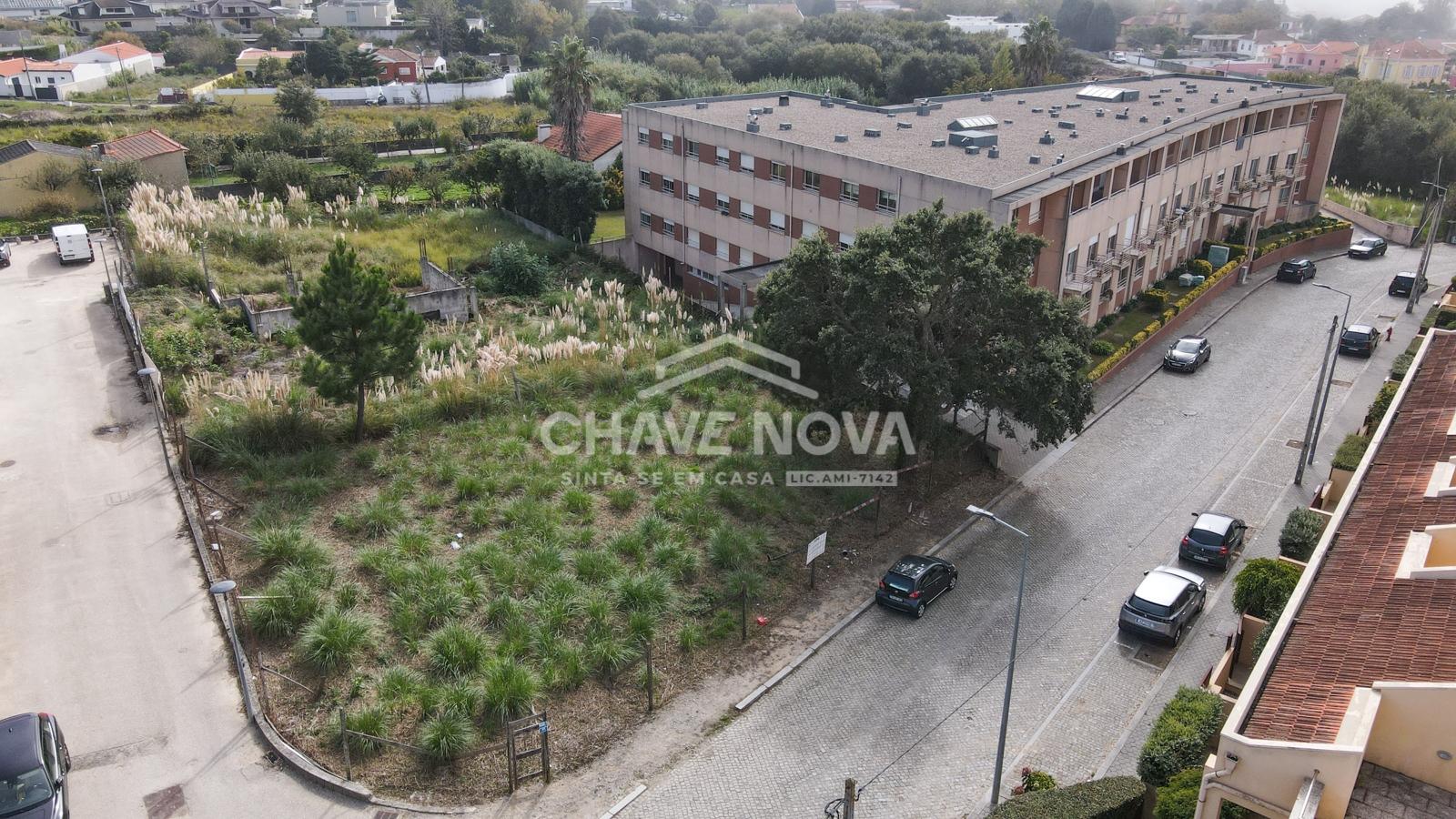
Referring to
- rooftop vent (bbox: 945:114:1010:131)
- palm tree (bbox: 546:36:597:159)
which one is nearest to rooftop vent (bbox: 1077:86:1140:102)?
rooftop vent (bbox: 945:114:1010:131)

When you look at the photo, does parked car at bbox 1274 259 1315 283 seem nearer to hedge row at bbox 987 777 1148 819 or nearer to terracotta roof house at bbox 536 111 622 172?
hedge row at bbox 987 777 1148 819

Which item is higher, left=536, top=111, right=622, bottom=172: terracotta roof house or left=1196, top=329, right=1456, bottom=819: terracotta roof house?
left=536, top=111, right=622, bottom=172: terracotta roof house

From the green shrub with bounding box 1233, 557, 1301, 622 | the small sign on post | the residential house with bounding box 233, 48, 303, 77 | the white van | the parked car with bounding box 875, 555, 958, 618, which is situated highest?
the residential house with bounding box 233, 48, 303, 77

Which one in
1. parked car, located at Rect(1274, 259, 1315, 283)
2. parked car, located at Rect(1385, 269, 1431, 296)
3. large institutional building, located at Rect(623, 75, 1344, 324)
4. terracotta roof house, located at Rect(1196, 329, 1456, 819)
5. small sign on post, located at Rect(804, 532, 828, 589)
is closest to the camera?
terracotta roof house, located at Rect(1196, 329, 1456, 819)

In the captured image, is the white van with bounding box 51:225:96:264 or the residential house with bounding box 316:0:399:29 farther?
the residential house with bounding box 316:0:399:29

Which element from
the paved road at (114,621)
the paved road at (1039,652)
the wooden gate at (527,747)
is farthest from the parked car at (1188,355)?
the paved road at (114,621)

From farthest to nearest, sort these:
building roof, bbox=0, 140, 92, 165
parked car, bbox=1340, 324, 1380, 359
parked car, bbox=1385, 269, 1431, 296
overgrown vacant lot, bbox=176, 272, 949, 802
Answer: building roof, bbox=0, 140, 92, 165
parked car, bbox=1385, 269, 1431, 296
parked car, bbox=1340, 324, 1380, 359
overgrown vacant lot, bbox=176, 272, 949, 802

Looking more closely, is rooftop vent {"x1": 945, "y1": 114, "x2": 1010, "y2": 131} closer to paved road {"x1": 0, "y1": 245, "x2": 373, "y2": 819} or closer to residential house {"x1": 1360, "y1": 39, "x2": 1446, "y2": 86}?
paved road {"x1": 0, "y1": 245, "x2": 373, "y2": 819}

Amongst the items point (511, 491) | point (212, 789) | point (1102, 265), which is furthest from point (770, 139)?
point (212, 789)

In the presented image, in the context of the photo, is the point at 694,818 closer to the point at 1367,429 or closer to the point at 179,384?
the point at 179,384
